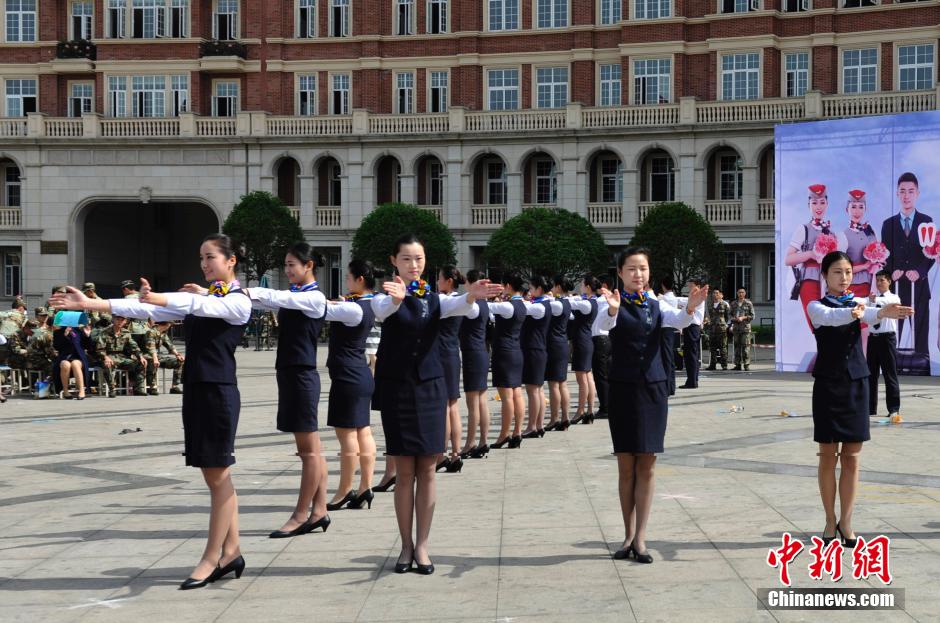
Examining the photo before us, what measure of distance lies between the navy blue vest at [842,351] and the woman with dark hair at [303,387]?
3159 millimetres

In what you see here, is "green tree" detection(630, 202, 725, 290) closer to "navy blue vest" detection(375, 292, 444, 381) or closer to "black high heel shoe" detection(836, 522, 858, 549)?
"black high heel shoe" detection(836, 522, 858, 549)

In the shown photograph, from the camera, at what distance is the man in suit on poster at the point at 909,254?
72.7ft

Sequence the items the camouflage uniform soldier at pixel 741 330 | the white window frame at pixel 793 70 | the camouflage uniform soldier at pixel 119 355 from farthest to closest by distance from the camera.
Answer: the white window frame at pixel 793 70 → the camouflage uniform soldier at pixel 741 330 → the camouflage uniform soldier at pixel 119 355

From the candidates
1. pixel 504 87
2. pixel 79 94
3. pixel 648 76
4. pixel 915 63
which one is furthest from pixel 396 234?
pixel 915 63

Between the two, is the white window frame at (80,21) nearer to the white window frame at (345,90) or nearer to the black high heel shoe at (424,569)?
the white window frame at (345,90)

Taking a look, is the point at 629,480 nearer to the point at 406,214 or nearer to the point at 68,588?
the point at 68,588

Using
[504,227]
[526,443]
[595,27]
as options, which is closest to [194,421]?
[526,443]

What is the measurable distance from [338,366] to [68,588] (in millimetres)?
2745

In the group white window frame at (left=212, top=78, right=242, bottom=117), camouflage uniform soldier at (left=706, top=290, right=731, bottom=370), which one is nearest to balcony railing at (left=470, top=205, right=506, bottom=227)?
white window frame at (left=212, top=78, right=242, bottom=117)

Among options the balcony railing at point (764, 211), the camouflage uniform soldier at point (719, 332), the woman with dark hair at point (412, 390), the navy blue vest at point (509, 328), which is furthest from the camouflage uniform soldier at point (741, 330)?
the woman with dark hair at point (412, 390)

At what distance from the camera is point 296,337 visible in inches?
316

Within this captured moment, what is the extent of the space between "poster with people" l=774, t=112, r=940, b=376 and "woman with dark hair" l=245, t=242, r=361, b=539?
51.4ft

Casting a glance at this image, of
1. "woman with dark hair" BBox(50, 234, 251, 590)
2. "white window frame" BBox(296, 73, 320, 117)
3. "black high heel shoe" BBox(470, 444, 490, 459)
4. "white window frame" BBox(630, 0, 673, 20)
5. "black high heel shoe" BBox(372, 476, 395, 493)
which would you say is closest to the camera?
"woman with dark hair" BBox(50, 234, 251, 590)

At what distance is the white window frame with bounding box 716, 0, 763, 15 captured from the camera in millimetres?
42188
